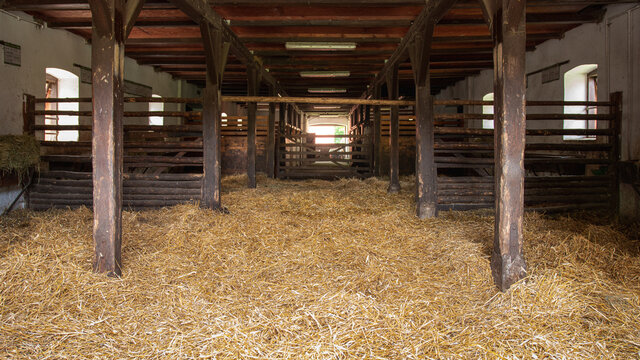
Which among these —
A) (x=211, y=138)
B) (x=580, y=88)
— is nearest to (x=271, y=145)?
(x=211, y=138)

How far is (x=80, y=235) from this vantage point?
390cm

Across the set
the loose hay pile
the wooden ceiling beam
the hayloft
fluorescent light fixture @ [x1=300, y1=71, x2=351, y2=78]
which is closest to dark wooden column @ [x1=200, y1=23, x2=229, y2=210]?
the hayloft

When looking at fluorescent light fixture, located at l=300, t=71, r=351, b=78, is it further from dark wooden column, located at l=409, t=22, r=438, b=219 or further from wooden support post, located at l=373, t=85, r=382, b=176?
dark wooden column, located at l=409, t=22, r=438, b=219

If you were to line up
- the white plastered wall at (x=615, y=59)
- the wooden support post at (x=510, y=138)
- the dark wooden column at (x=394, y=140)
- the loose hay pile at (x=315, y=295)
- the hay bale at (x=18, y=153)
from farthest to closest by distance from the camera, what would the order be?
1. the dark wooden column at (x=394, y=140)
2. the white plastered wall at (x=615, y=59)
3. the hay bale at (x=18, y=153)
4. the wooden support post at (x=510, y=138)
5. the loose hay pile at (x=315, y=295)

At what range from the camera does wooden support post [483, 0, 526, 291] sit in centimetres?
283

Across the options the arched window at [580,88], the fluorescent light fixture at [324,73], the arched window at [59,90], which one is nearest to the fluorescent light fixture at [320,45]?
the fluorescent light fixture at [324,73]

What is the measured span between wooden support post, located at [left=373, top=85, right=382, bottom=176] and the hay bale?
7.81 m

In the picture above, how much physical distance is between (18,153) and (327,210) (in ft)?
15.4

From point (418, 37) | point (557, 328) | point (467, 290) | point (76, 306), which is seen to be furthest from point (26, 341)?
point (418, 37)

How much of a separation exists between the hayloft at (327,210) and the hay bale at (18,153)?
0.09ft

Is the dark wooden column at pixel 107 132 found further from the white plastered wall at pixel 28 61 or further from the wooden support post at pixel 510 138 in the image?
the white plastered wall at pixel 28 61

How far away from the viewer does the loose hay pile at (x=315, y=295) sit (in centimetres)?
210

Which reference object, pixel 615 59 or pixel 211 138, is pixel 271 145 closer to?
pixel 211 138

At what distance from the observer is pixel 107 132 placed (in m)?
2.95
